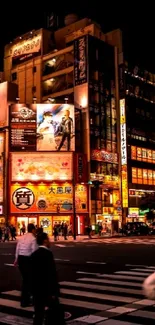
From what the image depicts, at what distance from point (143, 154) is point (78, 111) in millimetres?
14912

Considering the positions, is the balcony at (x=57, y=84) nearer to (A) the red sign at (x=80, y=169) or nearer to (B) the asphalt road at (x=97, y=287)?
(A) the red sign at (x=80, y=169)

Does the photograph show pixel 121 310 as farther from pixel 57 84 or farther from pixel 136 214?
pixel 57 84

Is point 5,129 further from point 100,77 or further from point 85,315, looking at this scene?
point 85,315

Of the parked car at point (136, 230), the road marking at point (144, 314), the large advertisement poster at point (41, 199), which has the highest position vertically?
the large advertisement poster at point (41, 199)

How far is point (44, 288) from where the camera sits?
6.11 m

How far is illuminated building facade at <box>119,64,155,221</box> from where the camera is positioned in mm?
61688

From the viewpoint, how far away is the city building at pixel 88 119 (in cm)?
5328

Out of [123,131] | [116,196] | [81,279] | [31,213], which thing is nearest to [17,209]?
[31,213]

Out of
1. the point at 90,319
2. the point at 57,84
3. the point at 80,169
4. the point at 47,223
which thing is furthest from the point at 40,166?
the point at 90,319

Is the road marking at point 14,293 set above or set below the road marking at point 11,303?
below

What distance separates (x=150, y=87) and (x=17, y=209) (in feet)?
111

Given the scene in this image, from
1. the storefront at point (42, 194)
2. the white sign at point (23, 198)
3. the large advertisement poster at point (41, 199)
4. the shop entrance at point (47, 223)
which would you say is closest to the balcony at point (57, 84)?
the storefront at point (42, 194)

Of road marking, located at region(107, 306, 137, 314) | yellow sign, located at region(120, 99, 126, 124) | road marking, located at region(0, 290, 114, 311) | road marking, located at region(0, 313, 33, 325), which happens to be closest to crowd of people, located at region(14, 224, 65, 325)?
road marking, located at region(0, 313, 33, 325)

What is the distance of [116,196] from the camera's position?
60.0 metres
